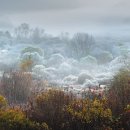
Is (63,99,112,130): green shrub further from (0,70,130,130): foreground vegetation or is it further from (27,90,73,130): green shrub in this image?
(27,90,73,130): green shrub

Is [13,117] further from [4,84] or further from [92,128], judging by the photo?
[4,84]

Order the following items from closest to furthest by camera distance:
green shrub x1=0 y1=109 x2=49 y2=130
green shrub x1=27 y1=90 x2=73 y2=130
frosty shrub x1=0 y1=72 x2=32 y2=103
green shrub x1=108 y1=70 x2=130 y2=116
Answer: green shrub x1=0 y1=109 x2=49 y2=130 < green shrub x1=27 y1=90 x2=73 y2=130 < green shrub x1=108 y1=70 x2=130 y2=116 < frosty shrub x1=0 y1=72 x2=32 y2=103

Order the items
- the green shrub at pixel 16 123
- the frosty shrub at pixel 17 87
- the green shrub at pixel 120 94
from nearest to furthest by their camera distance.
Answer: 1. the green shrub at pixel 16 123
2. the green shrub at pixel 120 94
3. the frosty shrub at pixel 17 87

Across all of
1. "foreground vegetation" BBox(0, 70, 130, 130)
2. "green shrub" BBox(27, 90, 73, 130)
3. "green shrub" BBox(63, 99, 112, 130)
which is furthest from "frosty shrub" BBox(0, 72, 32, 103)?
"green shrub" BBox(63, 99, 112, 130)

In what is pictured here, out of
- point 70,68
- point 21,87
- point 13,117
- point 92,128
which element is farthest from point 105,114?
point 70,68

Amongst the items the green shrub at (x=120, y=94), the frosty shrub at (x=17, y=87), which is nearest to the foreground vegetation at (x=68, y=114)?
the green shrub at (x=120, y=94)

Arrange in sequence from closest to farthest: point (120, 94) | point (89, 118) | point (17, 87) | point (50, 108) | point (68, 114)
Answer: point (89, 118) < point (68, 114) < point (50, 108) < point (120, 94) < point (17, 87)

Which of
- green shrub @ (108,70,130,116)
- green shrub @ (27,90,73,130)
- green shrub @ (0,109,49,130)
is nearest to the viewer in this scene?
green shrub @ (0,109,49,130)

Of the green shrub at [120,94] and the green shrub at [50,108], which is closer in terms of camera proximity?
the green shrub at [50,108]

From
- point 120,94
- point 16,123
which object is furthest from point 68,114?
point 120,94

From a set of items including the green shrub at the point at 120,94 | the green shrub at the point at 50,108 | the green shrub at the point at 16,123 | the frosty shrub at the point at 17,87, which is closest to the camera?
the green shrub at the point at 16,123

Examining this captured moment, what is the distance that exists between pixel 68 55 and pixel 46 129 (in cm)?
A: 8206

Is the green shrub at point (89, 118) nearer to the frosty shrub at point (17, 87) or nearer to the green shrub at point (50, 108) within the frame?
the green shrub at point (50, 108)

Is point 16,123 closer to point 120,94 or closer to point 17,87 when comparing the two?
point 120,94
